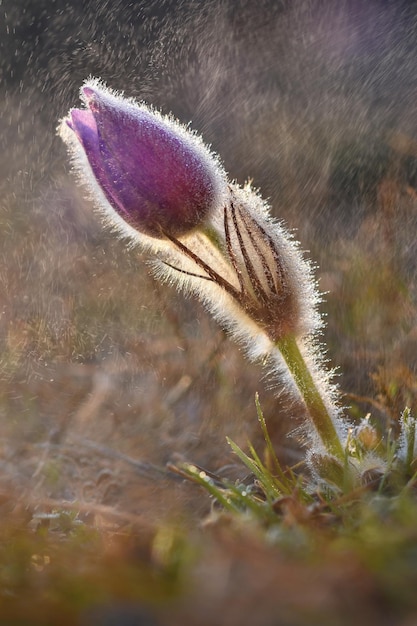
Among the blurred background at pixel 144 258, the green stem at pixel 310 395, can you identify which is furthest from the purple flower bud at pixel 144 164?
the blurred background at pixel 144 258

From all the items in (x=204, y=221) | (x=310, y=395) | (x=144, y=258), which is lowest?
(x=310, y=395)

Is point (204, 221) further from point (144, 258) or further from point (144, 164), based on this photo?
point (144, 258)

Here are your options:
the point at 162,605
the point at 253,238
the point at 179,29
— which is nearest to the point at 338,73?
the point at 179,29

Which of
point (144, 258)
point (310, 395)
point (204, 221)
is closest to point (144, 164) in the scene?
point (204, 221)

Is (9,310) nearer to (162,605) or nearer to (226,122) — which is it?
(226,122)

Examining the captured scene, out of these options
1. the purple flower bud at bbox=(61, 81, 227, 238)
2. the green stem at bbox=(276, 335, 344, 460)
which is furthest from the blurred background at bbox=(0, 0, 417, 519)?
the purple flower bud at bbox=(61, 81, 227, 238)

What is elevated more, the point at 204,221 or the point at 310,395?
the point at 204,221
